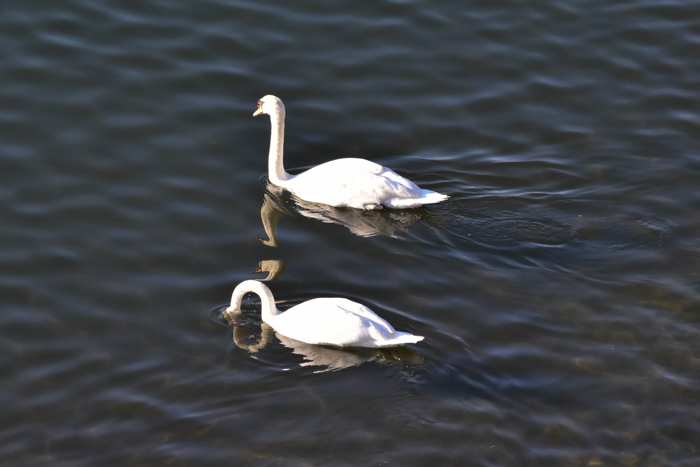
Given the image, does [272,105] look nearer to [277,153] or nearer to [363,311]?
[277,153]

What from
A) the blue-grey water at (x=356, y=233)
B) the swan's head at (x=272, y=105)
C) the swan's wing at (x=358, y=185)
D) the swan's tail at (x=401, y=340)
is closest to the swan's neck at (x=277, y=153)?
the swan's head at (x=272, y=105)

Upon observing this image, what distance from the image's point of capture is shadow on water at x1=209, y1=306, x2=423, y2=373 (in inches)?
308

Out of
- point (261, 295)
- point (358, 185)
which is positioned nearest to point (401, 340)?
point (261, 295)

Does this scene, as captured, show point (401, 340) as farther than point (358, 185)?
No

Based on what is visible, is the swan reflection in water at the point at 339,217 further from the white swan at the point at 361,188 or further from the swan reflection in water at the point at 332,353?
the swan reflection in water at the point at 332,353

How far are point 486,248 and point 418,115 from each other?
2906 millimetres

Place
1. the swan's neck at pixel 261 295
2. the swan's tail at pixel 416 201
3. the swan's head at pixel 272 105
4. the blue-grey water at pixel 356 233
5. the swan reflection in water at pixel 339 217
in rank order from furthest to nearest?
the swan's head at pixel 272 105 → the swan's tail at pixel 416 201 → the swan reflection in water at pixel 339 217 → the swan's neck at pixel 261 295 → the blue-grey water at pixel 356 233

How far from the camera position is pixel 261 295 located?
8.16 metres

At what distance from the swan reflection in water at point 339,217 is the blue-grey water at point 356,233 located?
0.11 ft

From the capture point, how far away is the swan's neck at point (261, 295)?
8148 mm

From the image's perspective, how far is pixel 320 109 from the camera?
11516 mm

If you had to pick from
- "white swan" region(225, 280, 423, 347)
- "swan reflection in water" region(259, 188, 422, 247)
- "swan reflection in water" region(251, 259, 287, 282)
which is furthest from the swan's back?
"swan reflection in water" region(259, 188, 422, 247)

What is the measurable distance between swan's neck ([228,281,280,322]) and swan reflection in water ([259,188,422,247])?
124 cm

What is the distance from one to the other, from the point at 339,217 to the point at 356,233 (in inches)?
14.5
